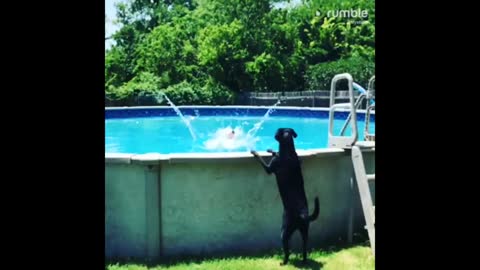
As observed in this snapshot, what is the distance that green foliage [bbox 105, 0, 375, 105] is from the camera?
600 inches

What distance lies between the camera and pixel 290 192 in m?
3.13

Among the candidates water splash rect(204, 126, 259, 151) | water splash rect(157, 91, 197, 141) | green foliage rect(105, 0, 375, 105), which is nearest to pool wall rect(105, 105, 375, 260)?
water splash rect(204, 126, 259, 151)

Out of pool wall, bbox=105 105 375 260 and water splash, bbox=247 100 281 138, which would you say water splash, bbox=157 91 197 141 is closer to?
water splash, bbox=247 100 281 138

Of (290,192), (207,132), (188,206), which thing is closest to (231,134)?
(207,132)

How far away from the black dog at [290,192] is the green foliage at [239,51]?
11.9 m

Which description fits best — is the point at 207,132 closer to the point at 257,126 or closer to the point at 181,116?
the point at 257,126
